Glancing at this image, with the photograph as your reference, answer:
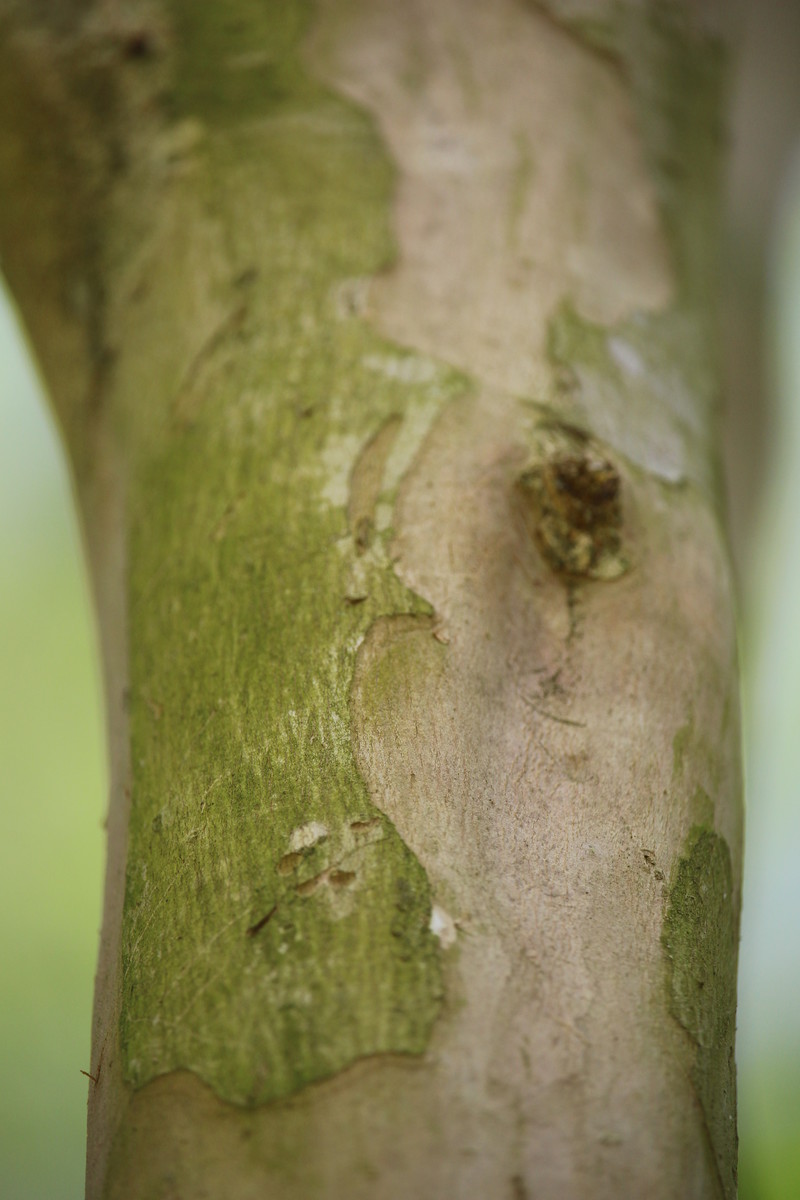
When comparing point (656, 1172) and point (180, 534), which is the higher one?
point (180, 534)

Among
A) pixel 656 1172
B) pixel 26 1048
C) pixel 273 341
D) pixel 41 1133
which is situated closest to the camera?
pixel 656 1172

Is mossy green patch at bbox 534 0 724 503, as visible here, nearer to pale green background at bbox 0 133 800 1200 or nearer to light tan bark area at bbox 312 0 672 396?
light tan bark area at bbox 312 0 672 396

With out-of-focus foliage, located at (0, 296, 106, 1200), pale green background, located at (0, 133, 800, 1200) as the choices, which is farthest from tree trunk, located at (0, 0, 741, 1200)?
out-of-focus foliage, located at (0, 296, 106, 1200)

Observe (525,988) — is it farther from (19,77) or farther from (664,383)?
(19,77)

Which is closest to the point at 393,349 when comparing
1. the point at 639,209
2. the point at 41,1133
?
the point at 639,209

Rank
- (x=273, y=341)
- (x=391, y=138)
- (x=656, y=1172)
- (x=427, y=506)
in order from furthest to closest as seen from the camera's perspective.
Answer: (x=391, y=138), (x=273, y=341), (x=427, y=506), (x=656, y=1172)

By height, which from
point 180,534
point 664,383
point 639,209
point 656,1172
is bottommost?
point 656,1172

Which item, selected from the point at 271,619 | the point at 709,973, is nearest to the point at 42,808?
the point at 271,619

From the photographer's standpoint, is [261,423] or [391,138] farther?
[391,138]

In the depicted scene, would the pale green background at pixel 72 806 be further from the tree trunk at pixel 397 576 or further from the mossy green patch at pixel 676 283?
the tree trunk at pixel 397 576
